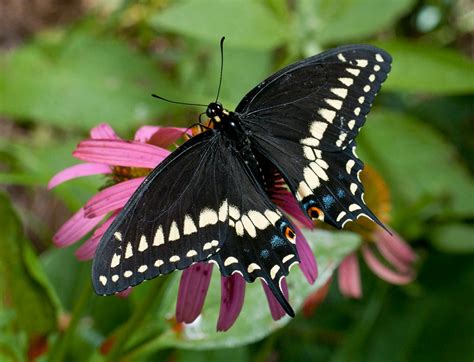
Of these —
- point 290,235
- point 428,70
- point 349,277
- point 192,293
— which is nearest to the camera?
point 290,235

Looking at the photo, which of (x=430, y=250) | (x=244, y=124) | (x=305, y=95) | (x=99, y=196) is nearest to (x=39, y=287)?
(x=99, y=196)

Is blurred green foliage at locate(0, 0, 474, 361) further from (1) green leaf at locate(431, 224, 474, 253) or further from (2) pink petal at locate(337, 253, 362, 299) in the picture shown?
(2) pink petal at locate(337, 253, 362, 299)

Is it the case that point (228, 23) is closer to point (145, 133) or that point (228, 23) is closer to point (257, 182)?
point (145, 133)

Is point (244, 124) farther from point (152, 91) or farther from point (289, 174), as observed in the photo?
point (152, 91)

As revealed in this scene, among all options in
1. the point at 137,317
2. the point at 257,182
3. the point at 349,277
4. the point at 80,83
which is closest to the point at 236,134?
the point at 257,182

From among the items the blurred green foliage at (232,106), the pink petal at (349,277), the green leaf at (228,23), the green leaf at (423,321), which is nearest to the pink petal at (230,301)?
the blurred green foliage at (232,106)

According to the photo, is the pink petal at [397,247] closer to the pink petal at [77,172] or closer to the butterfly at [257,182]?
the butterfly at [257,182]
